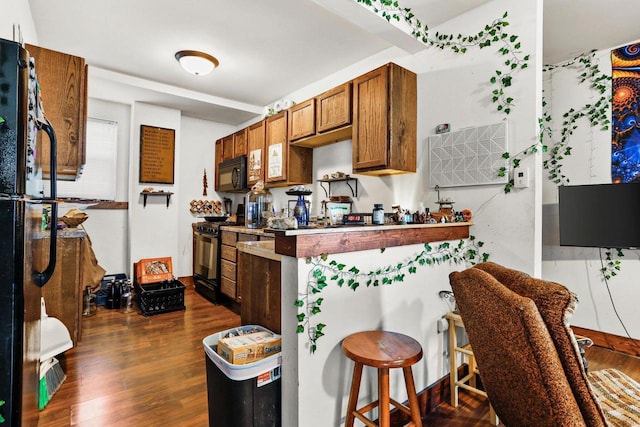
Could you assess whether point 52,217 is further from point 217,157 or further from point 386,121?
point 217,157

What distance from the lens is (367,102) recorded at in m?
2.90

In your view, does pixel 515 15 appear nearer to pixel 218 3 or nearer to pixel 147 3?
pixel 218 3

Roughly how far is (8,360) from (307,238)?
1003 millimetres

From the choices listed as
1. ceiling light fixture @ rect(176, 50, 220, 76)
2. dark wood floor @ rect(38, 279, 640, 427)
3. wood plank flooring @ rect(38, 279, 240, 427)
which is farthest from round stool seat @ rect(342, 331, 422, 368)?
ceiling light fixture @ rect(176, 50, 220, 76)

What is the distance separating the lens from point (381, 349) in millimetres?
1400

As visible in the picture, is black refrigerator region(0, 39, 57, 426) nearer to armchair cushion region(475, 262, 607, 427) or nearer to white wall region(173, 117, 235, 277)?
armchair cushion region(475, 262, 607, 427)

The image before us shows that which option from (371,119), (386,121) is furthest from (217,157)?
(386,121)

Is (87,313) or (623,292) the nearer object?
(623,292)

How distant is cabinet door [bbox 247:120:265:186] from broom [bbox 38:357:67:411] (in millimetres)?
2866

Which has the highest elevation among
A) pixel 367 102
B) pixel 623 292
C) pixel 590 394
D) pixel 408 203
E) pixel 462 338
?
pixel 367 102

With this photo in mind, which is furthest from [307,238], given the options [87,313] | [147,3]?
[87,313]

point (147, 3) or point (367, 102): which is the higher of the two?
point (147, 3)

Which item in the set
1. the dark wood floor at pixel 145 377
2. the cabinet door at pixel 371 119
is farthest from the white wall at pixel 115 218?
the cabinet door at pixel 371 119

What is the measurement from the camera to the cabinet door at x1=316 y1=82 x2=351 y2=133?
3.14 m
